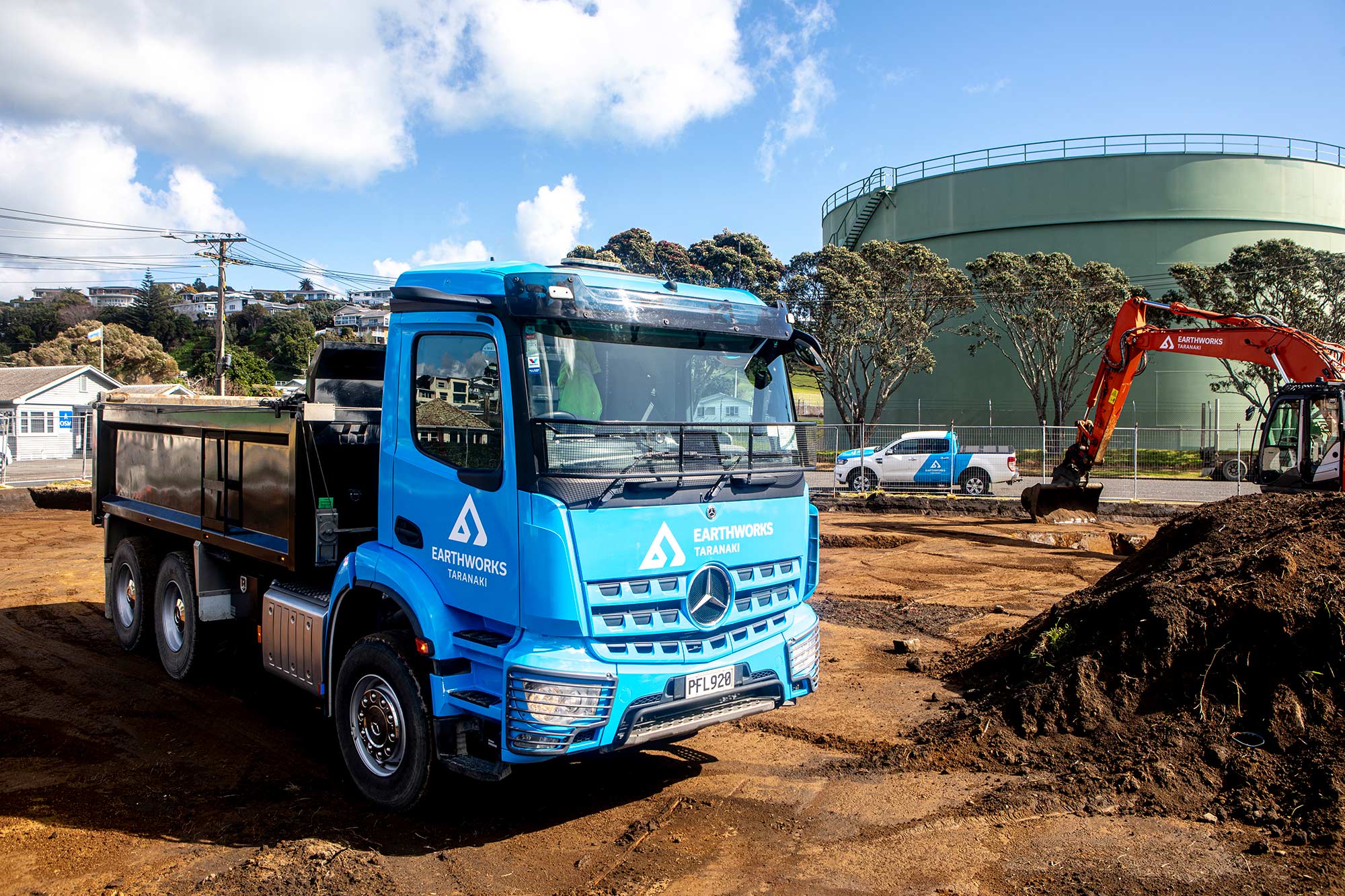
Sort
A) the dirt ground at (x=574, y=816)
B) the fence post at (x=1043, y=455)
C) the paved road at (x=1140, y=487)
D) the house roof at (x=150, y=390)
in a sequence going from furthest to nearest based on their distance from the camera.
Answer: the fence post at (x=1043, y=455) < the paved road at (x=1140, y=487) < the house roof at (x=150, y=390) < the dirt ground at (x=574, y=816)

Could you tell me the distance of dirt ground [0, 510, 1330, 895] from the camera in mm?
4820

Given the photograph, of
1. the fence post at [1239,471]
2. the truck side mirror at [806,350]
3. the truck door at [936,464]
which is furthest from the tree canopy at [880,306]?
the truck side mirror at [806,350]

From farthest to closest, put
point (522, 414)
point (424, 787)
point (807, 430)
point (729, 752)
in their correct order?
point (729, 752) < point (807, 430) < point (424, 787) < point (522, 414)

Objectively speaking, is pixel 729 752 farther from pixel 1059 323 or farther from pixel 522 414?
pixel 1059 323

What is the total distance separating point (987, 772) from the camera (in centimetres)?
634

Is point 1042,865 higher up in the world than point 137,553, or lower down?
lower down

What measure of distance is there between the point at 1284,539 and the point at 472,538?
715 cm

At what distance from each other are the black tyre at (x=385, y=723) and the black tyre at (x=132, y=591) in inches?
171

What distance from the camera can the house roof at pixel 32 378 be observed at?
4694 centimetres

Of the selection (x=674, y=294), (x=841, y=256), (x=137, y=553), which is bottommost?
(x=137, y=553)

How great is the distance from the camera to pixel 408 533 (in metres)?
5.55

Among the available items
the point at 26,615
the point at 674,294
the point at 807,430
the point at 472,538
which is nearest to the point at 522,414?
the point at 472,538

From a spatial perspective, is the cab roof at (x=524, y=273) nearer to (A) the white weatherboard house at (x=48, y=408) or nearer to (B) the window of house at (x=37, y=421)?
(A) the white weatherboard house at (x=48, y=408)

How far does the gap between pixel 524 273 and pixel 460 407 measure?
85 cm
